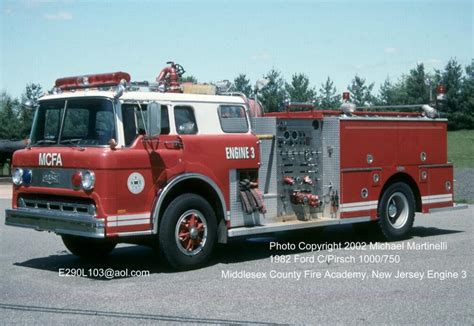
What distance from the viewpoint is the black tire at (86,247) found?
10648mm

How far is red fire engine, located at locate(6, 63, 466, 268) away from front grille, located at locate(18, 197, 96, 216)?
0.06 ft

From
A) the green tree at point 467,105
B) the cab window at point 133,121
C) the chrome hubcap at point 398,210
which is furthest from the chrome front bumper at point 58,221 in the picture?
the green tree at point 467,105

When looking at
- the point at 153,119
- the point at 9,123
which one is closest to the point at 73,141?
the point at 153,119

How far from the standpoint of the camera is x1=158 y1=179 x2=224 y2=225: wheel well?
9.61 metres

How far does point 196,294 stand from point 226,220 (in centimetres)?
219

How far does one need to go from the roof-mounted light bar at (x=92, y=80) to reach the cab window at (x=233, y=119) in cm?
153

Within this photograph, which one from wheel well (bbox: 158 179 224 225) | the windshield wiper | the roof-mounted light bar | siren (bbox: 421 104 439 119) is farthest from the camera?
siren (bbox: 421 104 439 119)

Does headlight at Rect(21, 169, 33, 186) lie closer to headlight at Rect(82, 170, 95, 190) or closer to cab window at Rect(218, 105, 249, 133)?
headlight at Rect(82, 170, 95, 190)

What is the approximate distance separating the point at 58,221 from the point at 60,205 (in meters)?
0.24

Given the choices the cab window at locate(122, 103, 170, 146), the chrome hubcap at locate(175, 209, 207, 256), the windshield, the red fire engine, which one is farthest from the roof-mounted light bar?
the chrome hubcap at locate(175, 209, 207, 256)

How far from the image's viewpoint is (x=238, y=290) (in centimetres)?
834

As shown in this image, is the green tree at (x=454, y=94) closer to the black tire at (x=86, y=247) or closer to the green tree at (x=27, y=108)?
the green tree at (x=27, y=108)

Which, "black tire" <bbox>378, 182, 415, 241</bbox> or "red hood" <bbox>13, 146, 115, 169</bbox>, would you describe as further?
"black tire" <bbox>378, 182, 415, 241</bbox>

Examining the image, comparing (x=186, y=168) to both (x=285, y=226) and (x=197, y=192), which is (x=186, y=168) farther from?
(x=285, y=226)
